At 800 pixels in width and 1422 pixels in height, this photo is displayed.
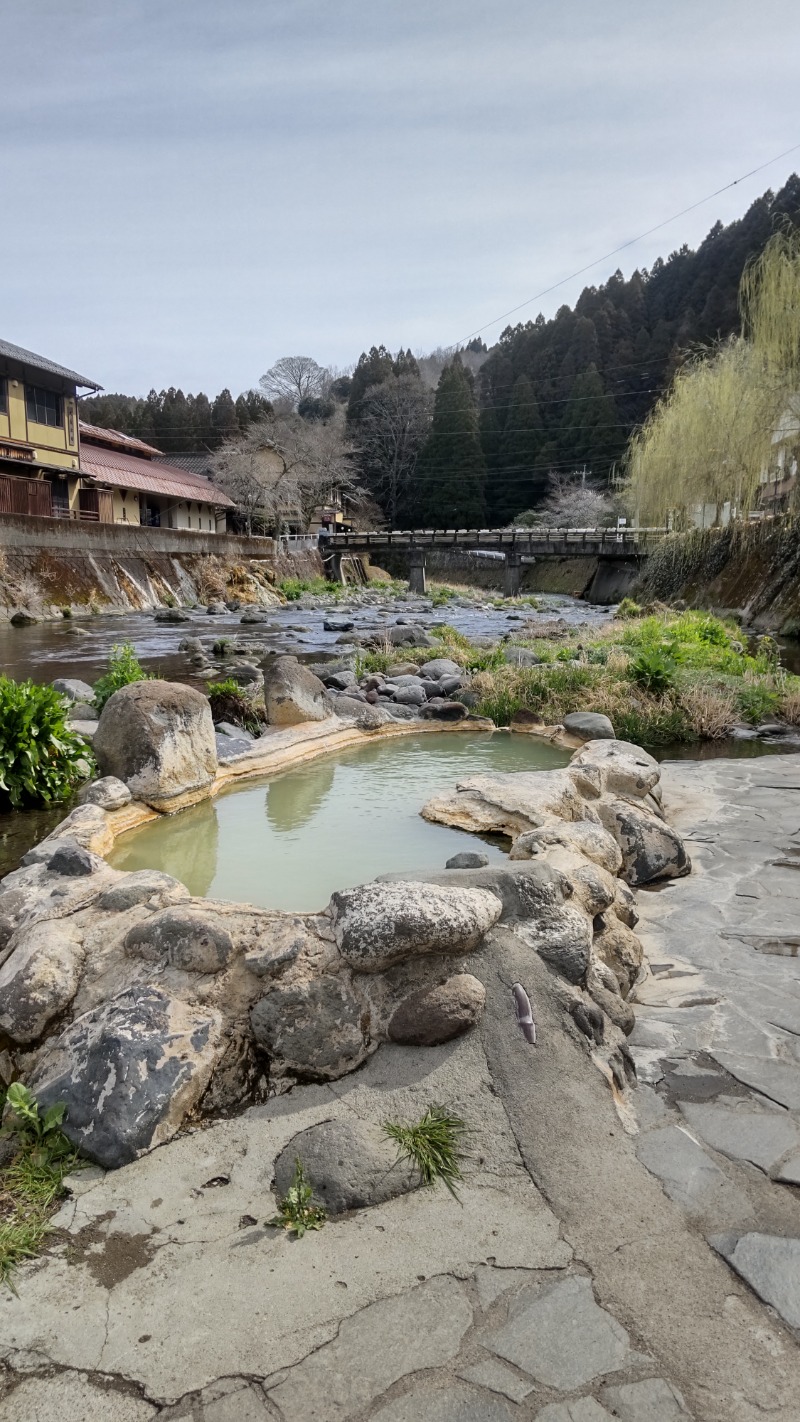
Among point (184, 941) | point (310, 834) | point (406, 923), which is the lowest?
point (310, 834)

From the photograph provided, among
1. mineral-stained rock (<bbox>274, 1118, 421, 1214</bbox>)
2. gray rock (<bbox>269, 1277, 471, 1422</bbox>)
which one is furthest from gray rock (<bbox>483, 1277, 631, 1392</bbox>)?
mineral-stained rock (<bbox>274, 1118, 421, 1214</bbox>)

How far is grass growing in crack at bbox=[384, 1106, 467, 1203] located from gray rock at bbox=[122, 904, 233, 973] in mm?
852

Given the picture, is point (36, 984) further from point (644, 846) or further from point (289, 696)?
point (289, 696)

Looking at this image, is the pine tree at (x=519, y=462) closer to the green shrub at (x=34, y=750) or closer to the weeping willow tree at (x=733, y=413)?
the weeping willow tree at (x=733, y=413)

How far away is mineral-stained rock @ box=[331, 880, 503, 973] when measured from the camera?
2998 mm

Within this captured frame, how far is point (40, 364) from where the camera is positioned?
3095 centimetres

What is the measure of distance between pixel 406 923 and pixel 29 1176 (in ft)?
4.44

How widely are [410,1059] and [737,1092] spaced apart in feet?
3.84

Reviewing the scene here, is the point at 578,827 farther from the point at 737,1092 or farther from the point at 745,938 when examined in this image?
the point at 737,1092

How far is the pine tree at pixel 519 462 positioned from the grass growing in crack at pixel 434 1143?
6495 centimetres

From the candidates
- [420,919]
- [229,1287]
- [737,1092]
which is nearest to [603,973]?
[737,1092]

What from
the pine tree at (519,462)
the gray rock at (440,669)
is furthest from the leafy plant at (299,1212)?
the pine tree at (519,462)

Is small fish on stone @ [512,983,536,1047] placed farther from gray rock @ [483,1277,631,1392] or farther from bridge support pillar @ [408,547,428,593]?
bridge support pillar @ [408,547,428,593]

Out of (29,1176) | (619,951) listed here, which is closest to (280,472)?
(619,951)
